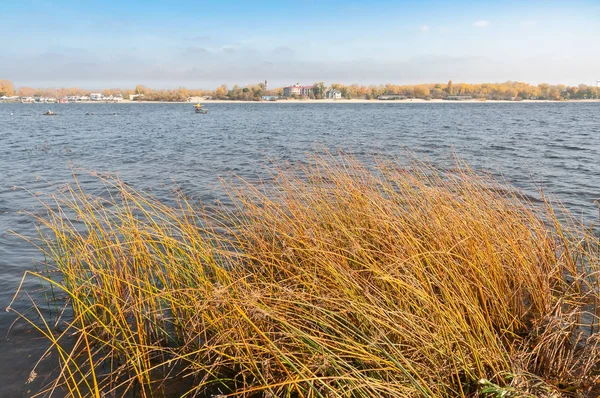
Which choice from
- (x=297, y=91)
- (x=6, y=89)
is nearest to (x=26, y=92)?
(x=6, y=89)

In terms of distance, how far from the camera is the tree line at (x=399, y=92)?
14012 centimetres

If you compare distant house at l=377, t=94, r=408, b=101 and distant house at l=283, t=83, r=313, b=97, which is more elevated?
distant house at l=283, t=83, r=313, b=97

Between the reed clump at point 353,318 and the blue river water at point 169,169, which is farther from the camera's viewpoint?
the blue river water at point 169,169

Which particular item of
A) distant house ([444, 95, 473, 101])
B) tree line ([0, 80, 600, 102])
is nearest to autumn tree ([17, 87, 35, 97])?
tree line ([0, 80, 600, 102])

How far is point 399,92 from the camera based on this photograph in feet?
556

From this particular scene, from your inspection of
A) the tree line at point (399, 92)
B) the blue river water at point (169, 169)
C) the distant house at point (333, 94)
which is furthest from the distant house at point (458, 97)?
the blue river water at point (169, 169)

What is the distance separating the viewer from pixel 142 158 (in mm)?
16109

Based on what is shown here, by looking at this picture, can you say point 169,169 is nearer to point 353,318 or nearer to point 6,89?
point 353,318

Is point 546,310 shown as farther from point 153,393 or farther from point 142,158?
point 142,158

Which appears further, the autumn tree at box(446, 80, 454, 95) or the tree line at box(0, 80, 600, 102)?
the autumn tree at box(446, 80, 454, 95)

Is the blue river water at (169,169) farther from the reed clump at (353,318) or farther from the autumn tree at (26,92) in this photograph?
the autumn tree at (26,92)

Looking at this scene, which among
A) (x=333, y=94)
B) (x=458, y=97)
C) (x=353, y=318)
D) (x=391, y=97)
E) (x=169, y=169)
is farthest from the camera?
(x=333, y=94)

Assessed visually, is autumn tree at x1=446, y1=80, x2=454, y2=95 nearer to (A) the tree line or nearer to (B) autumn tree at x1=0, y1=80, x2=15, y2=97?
(A) the tree line

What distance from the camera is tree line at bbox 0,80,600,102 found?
140m
